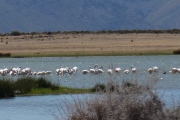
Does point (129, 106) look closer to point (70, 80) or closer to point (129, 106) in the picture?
point (129, 106)

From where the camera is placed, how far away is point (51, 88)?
29.1 meters

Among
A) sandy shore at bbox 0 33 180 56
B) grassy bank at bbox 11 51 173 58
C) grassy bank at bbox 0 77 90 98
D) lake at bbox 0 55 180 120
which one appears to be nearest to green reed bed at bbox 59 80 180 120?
lake at bbox 0 55 180 120

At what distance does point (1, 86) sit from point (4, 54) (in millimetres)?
37949

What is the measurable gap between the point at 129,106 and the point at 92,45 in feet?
184

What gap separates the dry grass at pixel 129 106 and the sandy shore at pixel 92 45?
153 ft

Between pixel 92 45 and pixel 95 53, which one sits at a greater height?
pixel 92 45

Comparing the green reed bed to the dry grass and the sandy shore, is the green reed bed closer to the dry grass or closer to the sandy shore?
the dry grass

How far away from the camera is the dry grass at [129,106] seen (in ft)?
43.8

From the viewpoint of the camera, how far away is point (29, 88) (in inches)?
1123

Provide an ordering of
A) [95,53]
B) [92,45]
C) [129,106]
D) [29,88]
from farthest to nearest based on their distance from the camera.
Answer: [92,45], [95,53], [29,88], [129,106]

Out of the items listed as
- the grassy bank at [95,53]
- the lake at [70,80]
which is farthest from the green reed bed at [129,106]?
the grassy bank at [95,53]

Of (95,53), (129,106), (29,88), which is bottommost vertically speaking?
(29,88)

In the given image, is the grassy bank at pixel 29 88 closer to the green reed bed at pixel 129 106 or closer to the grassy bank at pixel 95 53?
the green reed bed at pixel 129 106

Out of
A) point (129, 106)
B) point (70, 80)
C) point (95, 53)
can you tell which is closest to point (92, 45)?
point (95, 53)
